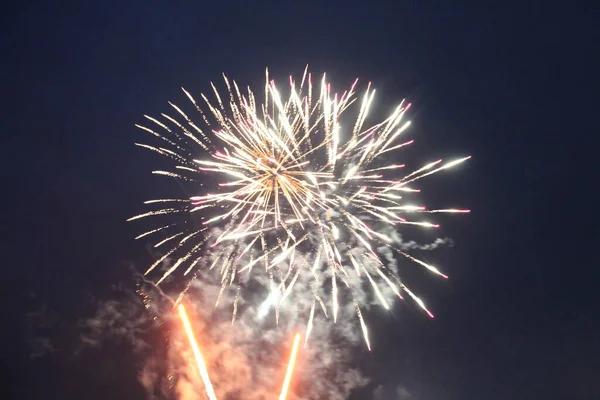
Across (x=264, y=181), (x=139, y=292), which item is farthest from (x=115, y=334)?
(x=264, y=181)

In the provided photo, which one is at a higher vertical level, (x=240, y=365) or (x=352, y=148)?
(x=352, y=148)

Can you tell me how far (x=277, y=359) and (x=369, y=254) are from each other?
24.7 ft

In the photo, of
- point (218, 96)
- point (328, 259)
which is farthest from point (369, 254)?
point (218, 96)

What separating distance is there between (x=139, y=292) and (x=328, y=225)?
410 inches

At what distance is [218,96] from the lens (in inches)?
592

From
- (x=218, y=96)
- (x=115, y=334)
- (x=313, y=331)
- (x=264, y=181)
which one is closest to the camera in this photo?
(x=264, y=181)

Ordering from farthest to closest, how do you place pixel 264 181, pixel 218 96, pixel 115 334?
pixel 115 334 → pixel 218 96 → pixel 264 181

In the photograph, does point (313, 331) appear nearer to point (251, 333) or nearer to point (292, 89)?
point (251, 333)

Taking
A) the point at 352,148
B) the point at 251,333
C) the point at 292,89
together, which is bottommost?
the point at 251,333

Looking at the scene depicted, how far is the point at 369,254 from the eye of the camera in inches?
556

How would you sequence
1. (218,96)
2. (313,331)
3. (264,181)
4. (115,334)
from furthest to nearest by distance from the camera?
(115,334), (313,331), (218,96), (264,181)

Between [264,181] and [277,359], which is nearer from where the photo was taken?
[264,181]

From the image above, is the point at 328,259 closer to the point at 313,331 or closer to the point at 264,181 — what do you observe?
the point at 264,181

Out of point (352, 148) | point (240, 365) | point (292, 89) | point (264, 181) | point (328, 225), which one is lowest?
point (240, 365)
